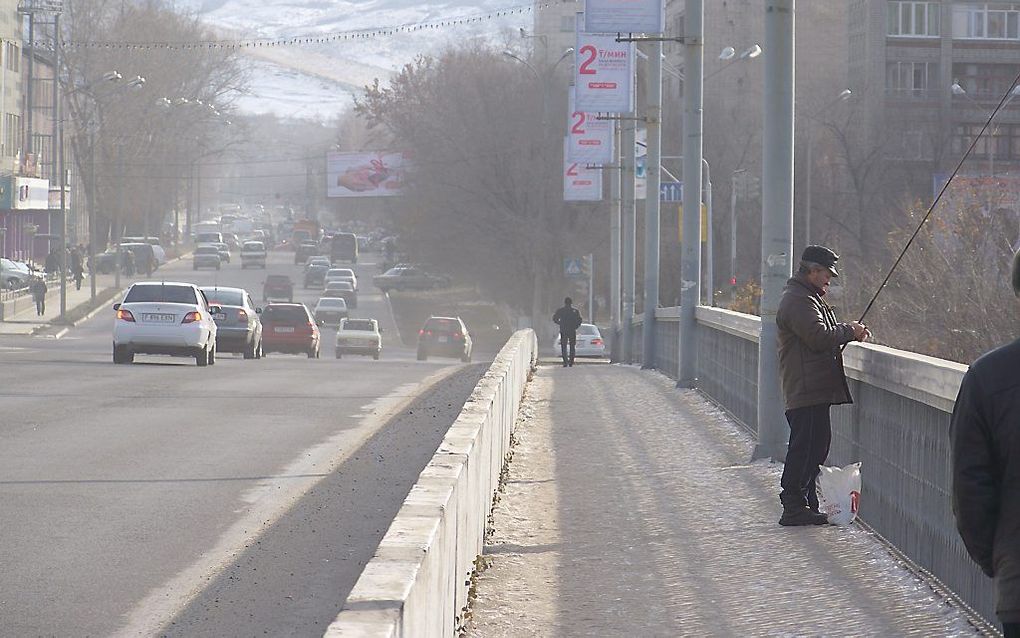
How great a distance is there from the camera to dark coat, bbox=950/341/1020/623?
4.14 metres

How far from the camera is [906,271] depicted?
4050 centimetres

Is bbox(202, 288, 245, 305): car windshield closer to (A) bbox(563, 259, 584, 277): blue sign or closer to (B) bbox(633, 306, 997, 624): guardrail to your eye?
(A) bbox(563, 259, 584, 277): blue sign

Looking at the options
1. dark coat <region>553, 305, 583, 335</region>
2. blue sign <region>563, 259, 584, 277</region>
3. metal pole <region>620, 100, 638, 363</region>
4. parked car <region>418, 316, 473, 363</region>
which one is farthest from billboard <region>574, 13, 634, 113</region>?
blue sign <region>563, 259, 584, 277</region>

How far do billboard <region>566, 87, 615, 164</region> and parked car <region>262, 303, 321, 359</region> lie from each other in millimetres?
8465

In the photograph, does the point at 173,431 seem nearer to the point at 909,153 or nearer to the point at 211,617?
the point at 211,617

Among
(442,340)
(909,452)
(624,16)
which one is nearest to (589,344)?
(442,340)

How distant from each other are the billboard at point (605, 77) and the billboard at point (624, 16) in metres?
7.38

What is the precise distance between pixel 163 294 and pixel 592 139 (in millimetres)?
12832

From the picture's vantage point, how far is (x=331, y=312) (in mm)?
70062

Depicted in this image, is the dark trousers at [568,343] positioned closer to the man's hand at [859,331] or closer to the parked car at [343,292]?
the man's hand at [859,331]

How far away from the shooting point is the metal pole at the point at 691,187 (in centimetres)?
2109

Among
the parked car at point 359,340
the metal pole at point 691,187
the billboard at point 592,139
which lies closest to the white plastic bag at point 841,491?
the metal pole at point 691,187

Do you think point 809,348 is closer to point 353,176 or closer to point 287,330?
point 287,330

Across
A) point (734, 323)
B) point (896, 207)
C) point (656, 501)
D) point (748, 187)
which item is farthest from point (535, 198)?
point (656, 501)
